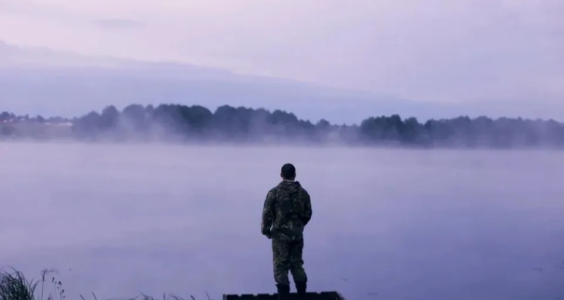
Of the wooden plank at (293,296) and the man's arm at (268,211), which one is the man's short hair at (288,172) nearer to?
the man's arm at (268,211)

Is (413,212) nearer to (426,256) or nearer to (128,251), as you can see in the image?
(426,256)

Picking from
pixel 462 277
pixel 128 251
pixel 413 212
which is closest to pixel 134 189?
pixel 413 212

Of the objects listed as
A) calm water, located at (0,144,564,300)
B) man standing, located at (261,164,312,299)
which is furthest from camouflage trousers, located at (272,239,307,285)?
calm water, located at (0,144,564,300)

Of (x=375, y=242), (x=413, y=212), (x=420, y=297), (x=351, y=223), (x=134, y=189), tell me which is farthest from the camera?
A: (x=134, y=189)

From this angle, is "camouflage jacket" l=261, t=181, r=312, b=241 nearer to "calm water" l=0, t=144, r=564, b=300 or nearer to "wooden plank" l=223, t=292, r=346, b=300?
"wooden plank" l=223, t=292, r=346, b=300

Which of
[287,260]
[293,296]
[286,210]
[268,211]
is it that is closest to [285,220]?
[286,210]

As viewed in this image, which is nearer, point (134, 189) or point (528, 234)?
point (528, 234)

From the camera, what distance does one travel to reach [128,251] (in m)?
24.8

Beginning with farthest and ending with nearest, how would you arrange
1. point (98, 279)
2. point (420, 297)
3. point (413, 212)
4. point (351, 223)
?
point (413, 212)
point (351, 223)
point (98, 279)
point (420, 297)

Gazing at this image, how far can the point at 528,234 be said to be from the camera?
30219mm

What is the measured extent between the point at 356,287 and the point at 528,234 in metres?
14.5

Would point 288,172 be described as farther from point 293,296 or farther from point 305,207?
point 293,296

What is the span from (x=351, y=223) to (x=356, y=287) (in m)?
15.6

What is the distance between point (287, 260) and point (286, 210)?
58cm
